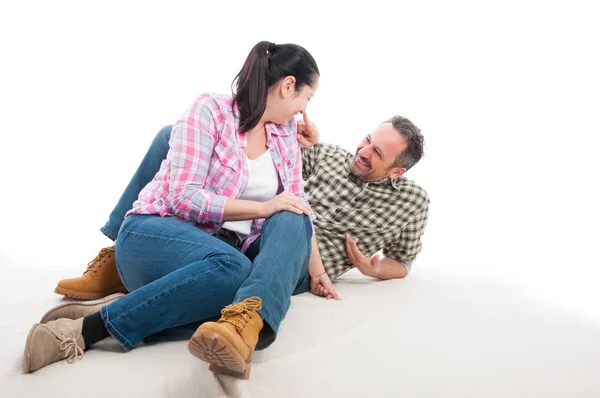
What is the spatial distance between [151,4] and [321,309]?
272 cm

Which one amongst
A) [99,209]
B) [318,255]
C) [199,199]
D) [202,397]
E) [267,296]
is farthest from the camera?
[99,209]

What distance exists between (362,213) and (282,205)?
0.74 metres

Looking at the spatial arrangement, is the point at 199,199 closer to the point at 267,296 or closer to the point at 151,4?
the point at 267,296

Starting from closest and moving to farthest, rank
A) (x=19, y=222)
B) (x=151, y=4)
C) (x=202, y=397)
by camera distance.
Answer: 1. (x=202, y=397)
2. (x=19, y=222)
3. (x=151, y=4)

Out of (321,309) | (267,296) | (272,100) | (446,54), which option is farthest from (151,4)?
(267,296)

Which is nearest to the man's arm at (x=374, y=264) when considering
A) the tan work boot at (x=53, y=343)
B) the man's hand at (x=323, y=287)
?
the man's hand at (x=323, y=287)

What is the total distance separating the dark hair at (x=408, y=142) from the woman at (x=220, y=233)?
570mm

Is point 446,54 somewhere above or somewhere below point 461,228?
above

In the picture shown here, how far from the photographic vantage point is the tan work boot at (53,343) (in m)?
1.44

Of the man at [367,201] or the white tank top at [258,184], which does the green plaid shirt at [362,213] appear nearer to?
the man at [367,201]

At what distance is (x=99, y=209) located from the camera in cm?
375

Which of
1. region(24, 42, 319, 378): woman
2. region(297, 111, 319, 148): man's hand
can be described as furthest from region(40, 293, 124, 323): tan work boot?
region(297, 111, 319, 148): man's hand

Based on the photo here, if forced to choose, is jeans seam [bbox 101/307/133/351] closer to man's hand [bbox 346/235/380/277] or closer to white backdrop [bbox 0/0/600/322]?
man's hand [bbox 346/235/380/277]

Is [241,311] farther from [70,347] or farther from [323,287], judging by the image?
[323,287]
